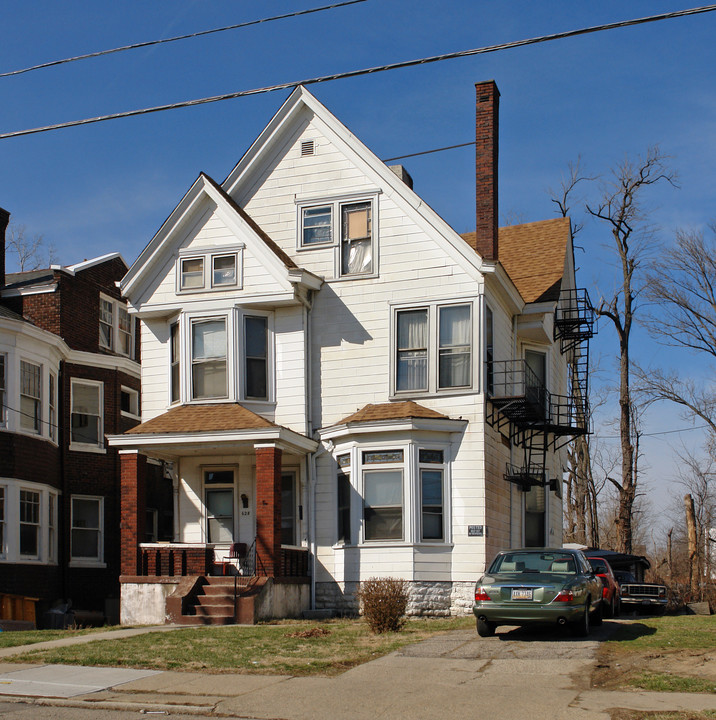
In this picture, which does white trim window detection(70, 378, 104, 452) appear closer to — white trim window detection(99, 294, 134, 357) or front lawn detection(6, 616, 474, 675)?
white trim window detection(99, 294, 134, 357)

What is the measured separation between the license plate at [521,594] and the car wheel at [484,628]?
0.79 m

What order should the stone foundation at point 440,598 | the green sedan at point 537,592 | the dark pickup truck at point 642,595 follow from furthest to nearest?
the dark pickup truck at point 642,595, the stone foundation at point 440,598, the green sedan at point 537,592

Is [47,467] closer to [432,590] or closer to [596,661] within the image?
[432,590]

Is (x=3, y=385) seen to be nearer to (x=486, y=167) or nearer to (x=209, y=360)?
(x=209, y=360)

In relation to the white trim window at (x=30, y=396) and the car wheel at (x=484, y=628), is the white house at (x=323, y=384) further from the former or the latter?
A: the car wheel at (x=484, y=628)

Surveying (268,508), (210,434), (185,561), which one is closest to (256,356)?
(210,434)

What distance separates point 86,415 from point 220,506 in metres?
6.93

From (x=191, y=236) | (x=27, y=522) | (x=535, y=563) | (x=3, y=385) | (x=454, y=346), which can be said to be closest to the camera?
(x=535, y=563)

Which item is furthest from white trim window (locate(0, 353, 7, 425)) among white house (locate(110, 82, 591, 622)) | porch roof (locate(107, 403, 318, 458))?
porch roof (locate(107, 403, 318, 458))

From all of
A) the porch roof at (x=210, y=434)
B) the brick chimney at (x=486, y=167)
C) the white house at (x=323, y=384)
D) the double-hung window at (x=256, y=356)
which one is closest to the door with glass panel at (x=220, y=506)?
the white house at (x=323, y=384)

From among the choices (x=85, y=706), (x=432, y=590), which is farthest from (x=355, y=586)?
(x=85, y=706)

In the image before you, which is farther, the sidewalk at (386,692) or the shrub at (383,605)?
the shrub at (383,605)

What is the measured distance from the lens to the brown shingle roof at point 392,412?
21.5m

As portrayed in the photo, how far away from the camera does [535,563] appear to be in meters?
16.1
